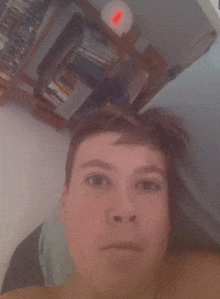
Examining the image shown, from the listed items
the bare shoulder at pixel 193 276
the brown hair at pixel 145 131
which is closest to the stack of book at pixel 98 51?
the brown hair at pixel 145 131

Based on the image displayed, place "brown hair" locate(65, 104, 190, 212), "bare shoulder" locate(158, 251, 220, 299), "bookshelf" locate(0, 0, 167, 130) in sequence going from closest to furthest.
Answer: "bare shoulder" locate(158, 251, 220, 299)
"brown hair" locate(65, 104, 190, 212)
"bookshelf" locate(0, 0, 167, 130)

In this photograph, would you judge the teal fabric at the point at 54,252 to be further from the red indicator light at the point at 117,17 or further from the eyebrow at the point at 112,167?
the red indicator light at the point at 117,17

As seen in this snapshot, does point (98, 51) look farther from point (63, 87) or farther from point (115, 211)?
point (115, 211)

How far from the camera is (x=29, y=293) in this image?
24.2 inches

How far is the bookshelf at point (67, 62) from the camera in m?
0.84

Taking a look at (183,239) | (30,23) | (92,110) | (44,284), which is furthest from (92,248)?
(30,23)

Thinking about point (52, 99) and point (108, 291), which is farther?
point (52, 99)

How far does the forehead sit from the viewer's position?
64 centimetres

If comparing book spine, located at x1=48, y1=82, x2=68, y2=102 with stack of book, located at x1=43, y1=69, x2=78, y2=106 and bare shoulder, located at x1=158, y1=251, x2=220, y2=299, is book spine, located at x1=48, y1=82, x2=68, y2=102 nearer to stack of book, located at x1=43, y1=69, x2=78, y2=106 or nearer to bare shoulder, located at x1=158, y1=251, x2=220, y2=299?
stack of book, located at x1=43, y1=69, x2=78, y2=106

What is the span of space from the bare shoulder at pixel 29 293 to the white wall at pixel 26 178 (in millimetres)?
71

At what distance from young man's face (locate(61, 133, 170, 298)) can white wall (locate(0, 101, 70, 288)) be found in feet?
0.23

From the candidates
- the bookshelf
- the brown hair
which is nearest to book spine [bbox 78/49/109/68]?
the bookshelf

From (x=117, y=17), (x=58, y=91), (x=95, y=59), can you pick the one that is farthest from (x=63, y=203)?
(x=117, y=17)

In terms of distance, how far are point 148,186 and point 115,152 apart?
0.14m
